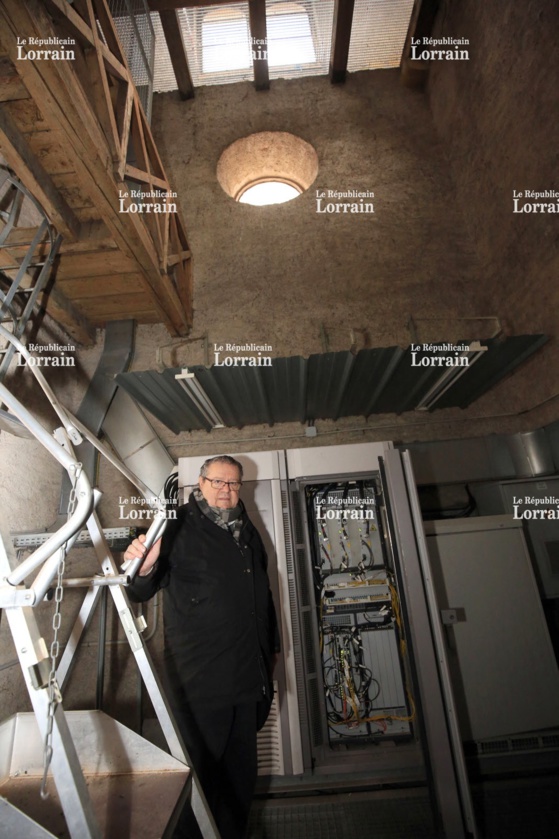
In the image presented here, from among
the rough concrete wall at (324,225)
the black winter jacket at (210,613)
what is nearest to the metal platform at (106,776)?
the black winter jacket at (210,613)

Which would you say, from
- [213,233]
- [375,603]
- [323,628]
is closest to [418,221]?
[213,233]

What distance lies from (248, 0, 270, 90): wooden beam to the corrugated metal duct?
16.7 ft

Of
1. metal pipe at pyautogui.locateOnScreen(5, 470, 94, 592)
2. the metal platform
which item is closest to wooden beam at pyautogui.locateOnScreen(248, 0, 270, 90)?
metal pipe at pyautogui.locateOnScreen(5, 470, 94, 592)

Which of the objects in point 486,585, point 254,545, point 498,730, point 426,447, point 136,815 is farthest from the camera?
point 426,447

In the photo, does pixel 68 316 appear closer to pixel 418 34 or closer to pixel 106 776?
pixel 106 776

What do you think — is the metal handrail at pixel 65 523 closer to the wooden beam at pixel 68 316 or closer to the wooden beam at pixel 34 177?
the wooden beam at pixel 34 177

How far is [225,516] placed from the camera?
7.45ft

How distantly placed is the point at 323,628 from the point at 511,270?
12.8ft

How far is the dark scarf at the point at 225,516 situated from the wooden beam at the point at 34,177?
232 cm

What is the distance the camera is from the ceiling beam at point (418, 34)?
512cm

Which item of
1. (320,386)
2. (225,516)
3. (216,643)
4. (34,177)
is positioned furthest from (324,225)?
(216,643)

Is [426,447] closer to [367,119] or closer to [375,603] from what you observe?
[375,603]

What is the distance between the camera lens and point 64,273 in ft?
10.9

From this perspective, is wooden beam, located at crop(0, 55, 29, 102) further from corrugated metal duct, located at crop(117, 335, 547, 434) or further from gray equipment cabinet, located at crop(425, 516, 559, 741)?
gray equipment cabinet, located at crop(425, 516, 559, 741)
